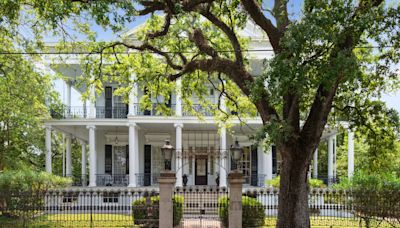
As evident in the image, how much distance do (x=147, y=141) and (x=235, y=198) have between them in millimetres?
12396

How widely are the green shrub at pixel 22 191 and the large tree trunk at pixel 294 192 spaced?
821 cm

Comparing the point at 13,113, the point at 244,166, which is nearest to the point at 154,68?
the point at 13,113

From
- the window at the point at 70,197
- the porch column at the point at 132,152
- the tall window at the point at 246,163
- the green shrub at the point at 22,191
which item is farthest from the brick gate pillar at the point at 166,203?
the tall window at the point at 246,163

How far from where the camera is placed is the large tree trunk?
29.8ft

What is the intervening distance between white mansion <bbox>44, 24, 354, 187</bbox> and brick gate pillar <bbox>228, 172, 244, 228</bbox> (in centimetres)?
829

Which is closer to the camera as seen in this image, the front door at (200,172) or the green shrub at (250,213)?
the green shrub at (250,213)

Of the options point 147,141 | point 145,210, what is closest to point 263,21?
point 145,210

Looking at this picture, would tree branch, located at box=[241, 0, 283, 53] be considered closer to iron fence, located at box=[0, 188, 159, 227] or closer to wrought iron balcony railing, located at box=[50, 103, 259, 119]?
iron fence, located at box=[0, 188, 159, 227]

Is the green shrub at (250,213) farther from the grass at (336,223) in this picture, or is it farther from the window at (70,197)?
the window at (70,197)

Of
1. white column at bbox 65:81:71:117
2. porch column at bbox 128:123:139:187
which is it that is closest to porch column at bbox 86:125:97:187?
white column at bbox 65:81:71:117

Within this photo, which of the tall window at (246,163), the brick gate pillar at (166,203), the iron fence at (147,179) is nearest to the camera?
the brick gate pillar at (166,203)

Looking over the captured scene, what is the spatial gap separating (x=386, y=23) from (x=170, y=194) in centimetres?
713

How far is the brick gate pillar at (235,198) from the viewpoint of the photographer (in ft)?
37.6

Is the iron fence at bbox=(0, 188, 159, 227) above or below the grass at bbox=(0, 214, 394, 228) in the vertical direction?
above
